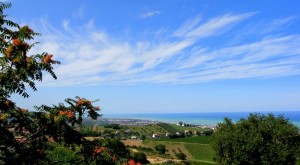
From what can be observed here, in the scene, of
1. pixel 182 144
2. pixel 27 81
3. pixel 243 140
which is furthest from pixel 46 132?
pixel 182 144

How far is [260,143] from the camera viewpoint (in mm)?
54031

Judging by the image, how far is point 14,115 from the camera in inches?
341

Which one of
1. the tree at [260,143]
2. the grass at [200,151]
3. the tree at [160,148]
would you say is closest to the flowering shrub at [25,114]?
the tree at [260,143]

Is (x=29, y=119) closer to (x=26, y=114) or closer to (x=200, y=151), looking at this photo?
(x=26, y=114)

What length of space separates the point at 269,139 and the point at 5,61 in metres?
53.2

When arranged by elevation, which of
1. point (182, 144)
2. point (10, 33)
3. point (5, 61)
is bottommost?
point (182, 144)

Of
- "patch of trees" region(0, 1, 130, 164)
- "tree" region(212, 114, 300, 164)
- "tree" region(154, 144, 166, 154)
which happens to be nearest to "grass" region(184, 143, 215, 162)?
"tree" region(154, 144, 166, 154)

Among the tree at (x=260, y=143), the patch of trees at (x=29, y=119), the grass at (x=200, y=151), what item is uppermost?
the patch of trees at (x=29, y=119)

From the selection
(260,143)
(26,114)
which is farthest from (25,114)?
(260,143)

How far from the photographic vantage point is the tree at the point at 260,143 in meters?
52.5

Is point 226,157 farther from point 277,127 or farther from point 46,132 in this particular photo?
point 46,132

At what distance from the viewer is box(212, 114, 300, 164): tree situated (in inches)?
2068

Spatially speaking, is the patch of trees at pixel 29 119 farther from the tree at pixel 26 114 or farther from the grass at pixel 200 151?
the grass at pixel 200 151

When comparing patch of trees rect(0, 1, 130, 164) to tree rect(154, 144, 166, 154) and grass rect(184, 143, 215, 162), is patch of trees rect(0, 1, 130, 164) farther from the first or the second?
tree rect(154, 144, 166, 154)
